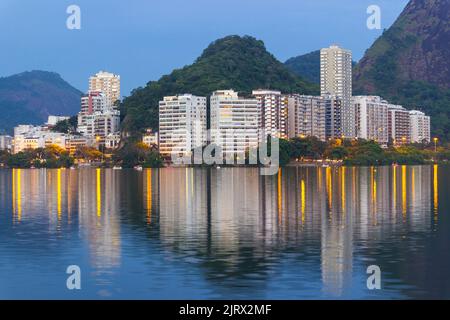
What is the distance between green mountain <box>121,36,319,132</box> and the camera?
161875 mm

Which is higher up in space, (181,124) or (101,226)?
(181,124)

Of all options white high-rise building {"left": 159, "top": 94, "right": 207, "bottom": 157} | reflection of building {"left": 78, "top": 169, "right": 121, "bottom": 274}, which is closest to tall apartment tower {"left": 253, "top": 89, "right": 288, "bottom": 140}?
white high-rise building {"left": 159, "top": 94, "right": 207, "bottom": 157}

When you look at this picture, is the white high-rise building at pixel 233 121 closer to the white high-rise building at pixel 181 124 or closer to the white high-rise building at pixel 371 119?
the white high-rise building at pixel 181 124

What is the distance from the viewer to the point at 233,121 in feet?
501

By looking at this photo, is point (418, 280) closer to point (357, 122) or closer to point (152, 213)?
point (152, 213)

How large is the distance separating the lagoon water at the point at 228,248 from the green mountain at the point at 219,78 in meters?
122

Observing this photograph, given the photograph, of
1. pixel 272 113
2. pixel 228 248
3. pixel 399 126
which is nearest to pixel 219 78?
pixel 272 113

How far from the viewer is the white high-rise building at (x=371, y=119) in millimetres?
178500

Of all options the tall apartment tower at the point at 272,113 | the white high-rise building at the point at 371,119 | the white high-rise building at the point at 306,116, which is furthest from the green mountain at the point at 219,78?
the white high-rise building at the point at 371,119

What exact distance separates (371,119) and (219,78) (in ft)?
117

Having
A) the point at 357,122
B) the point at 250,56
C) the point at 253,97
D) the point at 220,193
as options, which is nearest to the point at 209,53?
the point at 250,56

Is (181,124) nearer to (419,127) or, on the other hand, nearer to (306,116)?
(306,116)

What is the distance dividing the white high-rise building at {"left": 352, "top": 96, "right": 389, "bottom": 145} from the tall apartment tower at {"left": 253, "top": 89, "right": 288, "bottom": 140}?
78.0 ft
